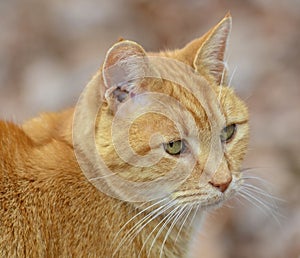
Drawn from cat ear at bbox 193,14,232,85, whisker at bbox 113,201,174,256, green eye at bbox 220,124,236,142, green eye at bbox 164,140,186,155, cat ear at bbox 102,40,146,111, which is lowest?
whisker at bbox 113,201,174,256

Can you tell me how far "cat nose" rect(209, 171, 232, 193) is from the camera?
3508 mm

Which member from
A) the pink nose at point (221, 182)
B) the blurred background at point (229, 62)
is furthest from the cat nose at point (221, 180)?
the blurred background at point (229, 62)

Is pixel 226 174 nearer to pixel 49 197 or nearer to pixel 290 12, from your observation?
pixel 49 197

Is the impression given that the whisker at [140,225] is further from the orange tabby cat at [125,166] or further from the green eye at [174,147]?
the green eye at [174,147]

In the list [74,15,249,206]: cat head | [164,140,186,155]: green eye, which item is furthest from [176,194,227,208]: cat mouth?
[164,140,186,155]: green eye

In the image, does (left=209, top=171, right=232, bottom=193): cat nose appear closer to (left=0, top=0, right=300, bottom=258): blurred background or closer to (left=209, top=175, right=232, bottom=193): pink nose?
(left=209, top=175, right=232, bottom=193): pink nose

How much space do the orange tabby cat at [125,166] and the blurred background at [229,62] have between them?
1956mm

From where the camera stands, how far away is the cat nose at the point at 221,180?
11.5ft

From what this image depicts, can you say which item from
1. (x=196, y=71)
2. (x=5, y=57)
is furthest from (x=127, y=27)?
(x=196, y=71)

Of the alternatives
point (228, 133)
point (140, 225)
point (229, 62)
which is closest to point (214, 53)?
point (228, 133)

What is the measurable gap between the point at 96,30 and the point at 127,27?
0.32 m

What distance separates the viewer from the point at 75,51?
7.96 meters

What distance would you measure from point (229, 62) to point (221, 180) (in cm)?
372

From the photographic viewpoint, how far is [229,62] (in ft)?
23.4
